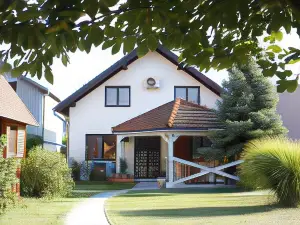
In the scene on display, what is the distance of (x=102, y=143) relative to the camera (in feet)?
91.8

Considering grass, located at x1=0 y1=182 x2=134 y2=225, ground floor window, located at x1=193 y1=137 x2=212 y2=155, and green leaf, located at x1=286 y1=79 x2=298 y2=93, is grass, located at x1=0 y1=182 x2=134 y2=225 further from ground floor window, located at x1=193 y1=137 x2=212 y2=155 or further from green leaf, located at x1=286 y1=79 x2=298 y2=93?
ground floor window, located at x1=193 y1=137 x2=212 y2=155

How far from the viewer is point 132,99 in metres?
28.1

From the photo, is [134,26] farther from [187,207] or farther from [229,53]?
[187,207]

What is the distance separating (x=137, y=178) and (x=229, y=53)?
22.2m

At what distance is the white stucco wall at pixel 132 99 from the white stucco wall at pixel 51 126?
437 cm

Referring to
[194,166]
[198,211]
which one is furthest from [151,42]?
[194,166]

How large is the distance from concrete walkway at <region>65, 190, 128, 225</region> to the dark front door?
35.6 ft

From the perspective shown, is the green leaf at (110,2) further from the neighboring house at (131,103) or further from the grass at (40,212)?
the neighboring house at (131,103)

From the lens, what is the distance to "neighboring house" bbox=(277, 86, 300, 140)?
3153 centimetres

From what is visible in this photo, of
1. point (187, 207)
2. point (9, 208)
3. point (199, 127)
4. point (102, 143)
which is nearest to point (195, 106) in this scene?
point (199, 127)

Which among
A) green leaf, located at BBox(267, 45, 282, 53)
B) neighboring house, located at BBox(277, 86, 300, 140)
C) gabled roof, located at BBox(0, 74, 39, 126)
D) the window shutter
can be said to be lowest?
the window shutter

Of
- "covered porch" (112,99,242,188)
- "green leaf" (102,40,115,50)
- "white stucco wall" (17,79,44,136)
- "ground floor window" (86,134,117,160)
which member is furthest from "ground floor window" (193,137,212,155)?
"green leaf" (102,40,115,50)

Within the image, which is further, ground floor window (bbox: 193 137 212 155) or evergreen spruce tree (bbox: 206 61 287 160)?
ground floor window (bbox: 193 137 212 155)

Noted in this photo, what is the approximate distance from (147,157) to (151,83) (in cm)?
423
